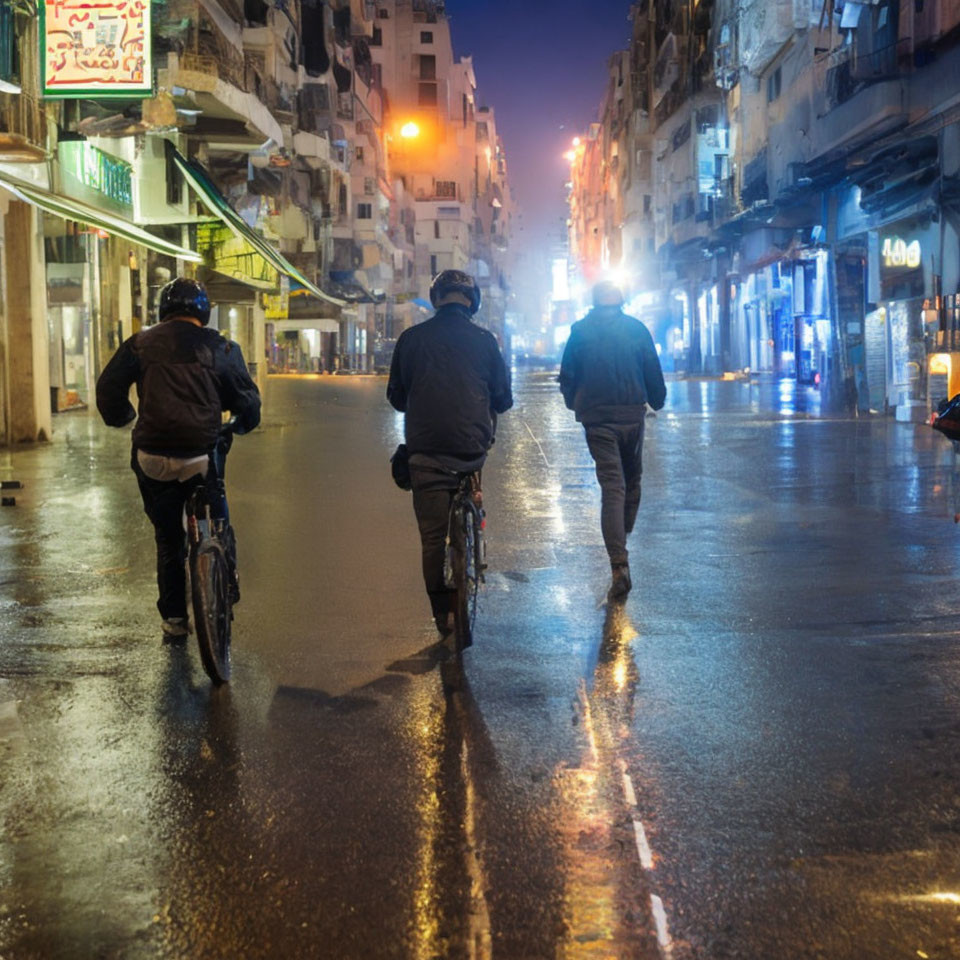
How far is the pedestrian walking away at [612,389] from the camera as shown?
8648 mm

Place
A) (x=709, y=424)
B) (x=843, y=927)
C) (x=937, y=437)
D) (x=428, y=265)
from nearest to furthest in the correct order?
1. (x=843, y=927)
2. (x=937, y=437)
3. (x=709, y=424)
4. (x=428, y=265)

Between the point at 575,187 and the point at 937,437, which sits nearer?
the point at 937,437

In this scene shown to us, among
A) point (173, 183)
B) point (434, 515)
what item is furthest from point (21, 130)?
point (434, 515)

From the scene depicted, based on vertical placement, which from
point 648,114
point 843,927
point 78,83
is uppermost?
point 648,114

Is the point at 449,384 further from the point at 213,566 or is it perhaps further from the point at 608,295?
the point at 608,295

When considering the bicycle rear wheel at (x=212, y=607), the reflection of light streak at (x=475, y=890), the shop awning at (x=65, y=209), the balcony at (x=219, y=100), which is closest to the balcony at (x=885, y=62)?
the balcony at (x=219, y=100)

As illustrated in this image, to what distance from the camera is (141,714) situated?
224 inches

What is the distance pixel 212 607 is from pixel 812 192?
28.7 meters

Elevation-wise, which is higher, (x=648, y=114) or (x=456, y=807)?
(x=648, y=114)

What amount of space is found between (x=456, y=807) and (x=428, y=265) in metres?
114

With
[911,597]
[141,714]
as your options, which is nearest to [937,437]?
[911,597]

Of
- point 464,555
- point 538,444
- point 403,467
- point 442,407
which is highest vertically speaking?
point 442,407

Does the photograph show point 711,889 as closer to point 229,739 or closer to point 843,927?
point 843,927

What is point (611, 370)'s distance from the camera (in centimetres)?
869
